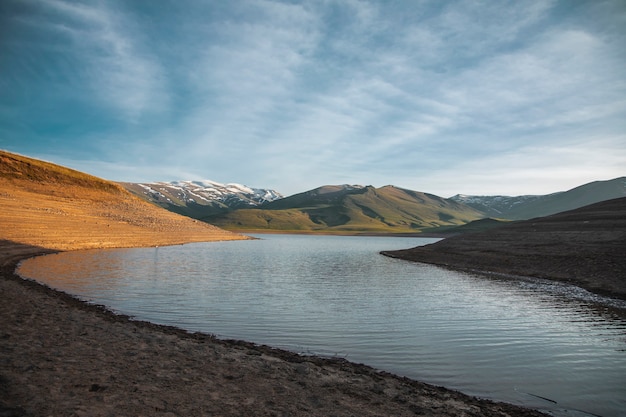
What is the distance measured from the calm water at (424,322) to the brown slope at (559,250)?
14.0 feet

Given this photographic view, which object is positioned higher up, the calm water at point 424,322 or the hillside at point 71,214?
the hillside at point 71,214

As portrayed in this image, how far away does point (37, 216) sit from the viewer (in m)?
58.5

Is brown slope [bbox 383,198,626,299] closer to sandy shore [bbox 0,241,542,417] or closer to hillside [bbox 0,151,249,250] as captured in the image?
sandy shore [bbox 0,241,542,417]

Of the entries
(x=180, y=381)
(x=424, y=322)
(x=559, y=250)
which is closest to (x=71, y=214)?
(x=424, y=322)

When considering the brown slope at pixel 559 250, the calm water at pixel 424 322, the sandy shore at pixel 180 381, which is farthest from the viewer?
the brown slope at pixel 559 250

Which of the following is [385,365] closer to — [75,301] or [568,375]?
[568,375]

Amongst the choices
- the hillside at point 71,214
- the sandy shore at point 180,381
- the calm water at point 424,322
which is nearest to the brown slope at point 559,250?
the calm water at point 424,322

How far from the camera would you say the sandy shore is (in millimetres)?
8344

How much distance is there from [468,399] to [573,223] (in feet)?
186

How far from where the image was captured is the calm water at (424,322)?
484 inches

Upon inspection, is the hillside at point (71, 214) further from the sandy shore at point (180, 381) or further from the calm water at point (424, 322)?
the sandy shore at point (180, 381)

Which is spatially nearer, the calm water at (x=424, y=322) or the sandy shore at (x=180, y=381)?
the sandy shore at (x=180, y=381)

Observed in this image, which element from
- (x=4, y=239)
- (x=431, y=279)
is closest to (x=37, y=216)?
(x=4, y=239)

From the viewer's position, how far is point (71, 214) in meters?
69.3
